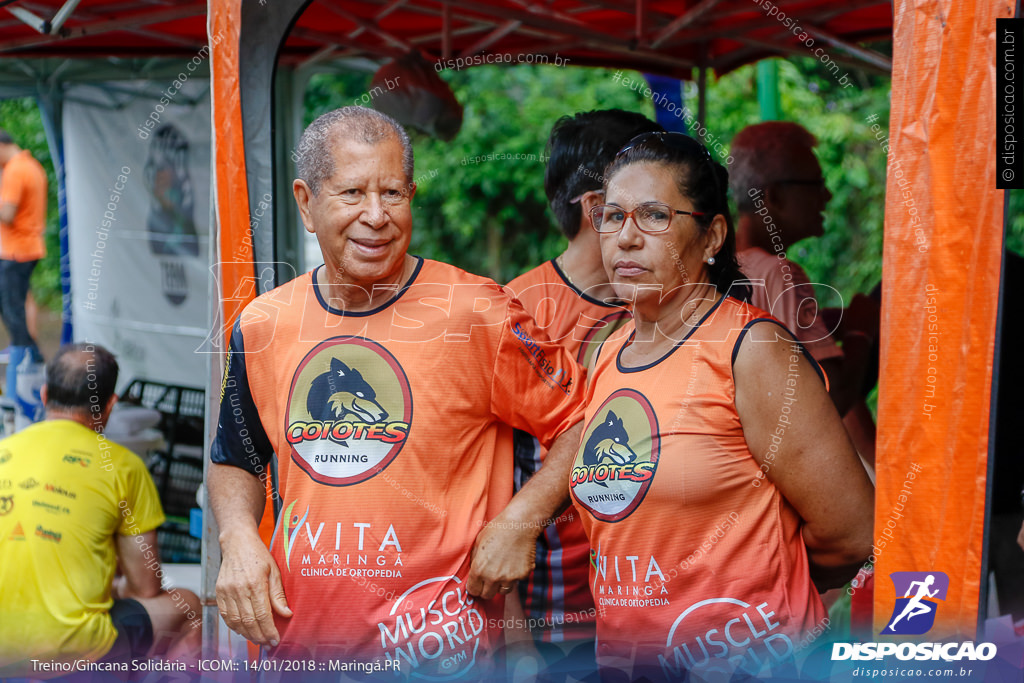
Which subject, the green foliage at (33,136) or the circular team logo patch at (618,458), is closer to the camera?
the circular team logo patch at (618,458)

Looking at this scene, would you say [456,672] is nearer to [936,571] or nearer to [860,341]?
[936,571]

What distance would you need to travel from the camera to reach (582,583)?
91.1 inches

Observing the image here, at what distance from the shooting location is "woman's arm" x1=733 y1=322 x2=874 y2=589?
1721 millimetres

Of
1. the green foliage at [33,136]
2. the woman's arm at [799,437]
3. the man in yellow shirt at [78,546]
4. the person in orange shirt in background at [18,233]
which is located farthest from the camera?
the green foliage at [33,136]

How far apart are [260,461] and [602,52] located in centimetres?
333

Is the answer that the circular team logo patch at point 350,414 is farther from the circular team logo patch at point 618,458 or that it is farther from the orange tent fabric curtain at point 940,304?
the orange tent fabric curtain at point 940,304

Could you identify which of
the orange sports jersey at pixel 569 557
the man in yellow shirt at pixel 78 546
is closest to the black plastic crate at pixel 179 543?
the man in yellow shirt at pixel 78 546

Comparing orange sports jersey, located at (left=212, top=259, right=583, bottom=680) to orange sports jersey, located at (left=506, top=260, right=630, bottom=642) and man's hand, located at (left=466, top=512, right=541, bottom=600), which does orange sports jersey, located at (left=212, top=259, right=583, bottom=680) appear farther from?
orange sports jersey, located at (left=506, top=260, right=630, bottom=642)

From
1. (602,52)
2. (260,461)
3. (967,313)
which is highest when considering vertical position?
(602,52)

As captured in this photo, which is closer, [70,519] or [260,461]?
[260,461]

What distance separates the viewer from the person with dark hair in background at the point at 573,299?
2.29 meters

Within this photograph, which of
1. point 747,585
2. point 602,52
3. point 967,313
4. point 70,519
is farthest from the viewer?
point 602,52

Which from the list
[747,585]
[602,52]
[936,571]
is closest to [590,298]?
[747,585]

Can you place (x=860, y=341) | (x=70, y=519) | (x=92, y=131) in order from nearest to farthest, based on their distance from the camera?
(x=70, y=519) → (x=860, y=341) → (x=92, y=131)
